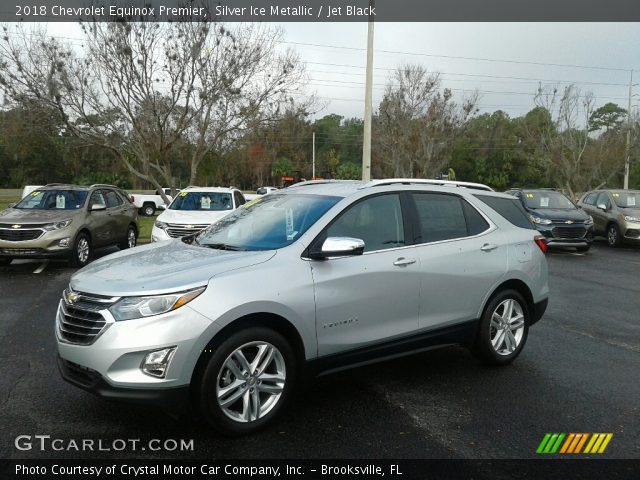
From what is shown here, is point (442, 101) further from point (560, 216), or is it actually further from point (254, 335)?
point (254, 335)

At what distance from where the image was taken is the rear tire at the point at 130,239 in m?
13.4

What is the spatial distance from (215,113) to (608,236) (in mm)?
14166

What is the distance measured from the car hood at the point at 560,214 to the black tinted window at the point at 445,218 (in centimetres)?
1047

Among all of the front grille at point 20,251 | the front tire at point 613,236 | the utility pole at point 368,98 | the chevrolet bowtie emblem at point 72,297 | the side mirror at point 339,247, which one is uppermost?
the utility pole at point 368,98

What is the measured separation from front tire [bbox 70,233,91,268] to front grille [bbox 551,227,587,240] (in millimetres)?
11496

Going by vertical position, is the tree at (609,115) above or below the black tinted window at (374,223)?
above

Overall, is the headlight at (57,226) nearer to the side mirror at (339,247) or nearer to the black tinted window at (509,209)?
the side mirror at (339,247)

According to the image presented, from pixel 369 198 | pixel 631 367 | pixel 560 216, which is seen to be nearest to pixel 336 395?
pixel 369 198

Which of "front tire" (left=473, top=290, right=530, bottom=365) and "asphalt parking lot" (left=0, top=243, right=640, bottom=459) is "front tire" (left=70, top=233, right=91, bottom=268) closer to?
"asphalt parking lot" (left=0, top=243, right=640, bottom=459)

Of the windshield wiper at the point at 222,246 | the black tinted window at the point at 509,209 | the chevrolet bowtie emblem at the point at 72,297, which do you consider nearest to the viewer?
the chevrolet bowtie emblem at the point at 72,297

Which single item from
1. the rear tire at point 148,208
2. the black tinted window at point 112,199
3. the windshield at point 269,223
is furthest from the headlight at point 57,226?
the rear tire at point 148,208

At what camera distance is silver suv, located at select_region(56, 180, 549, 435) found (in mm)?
3369

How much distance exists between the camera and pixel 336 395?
4441mm

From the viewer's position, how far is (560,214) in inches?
580
